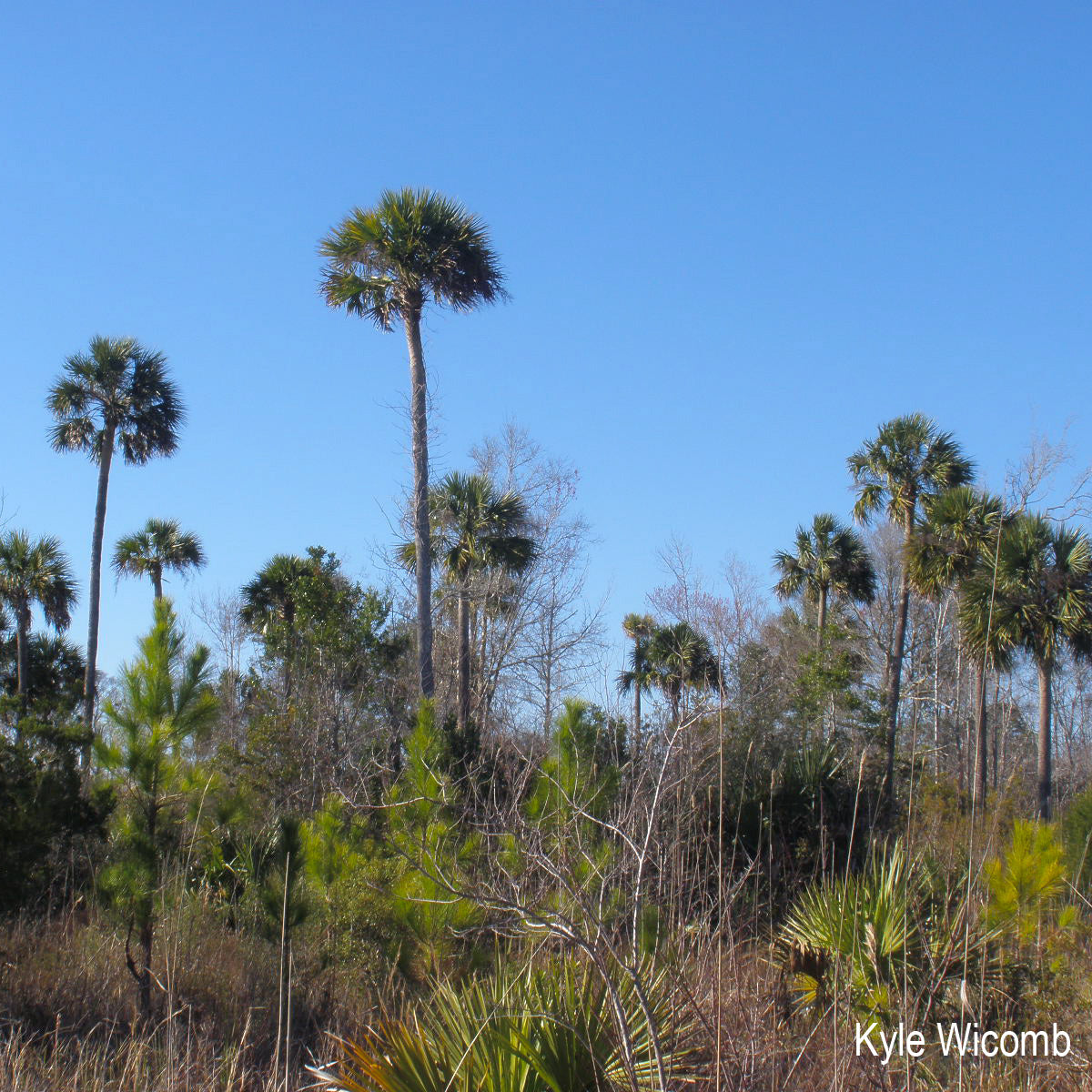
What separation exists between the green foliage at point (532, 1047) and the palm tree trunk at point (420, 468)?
39.4ft

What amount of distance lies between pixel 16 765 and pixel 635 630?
22.4 metres

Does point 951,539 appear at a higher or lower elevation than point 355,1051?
higher

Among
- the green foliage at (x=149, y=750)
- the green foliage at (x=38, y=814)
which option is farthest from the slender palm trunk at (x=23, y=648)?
the green foliage at (x=149, y=750)

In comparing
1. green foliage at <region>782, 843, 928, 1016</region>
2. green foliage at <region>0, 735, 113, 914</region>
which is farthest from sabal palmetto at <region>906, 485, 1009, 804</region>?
green foliage at <region>0, 735, 113, 914</region>

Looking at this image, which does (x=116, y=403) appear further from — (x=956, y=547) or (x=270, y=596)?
(x=956, y=547)

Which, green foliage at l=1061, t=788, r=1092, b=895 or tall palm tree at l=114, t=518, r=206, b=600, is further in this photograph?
tall palm tree at l=114, t=518, r=206, b=600

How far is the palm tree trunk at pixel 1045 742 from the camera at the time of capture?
17.5 metres

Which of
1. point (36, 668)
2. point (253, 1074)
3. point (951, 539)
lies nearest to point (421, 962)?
point (253, 1074)

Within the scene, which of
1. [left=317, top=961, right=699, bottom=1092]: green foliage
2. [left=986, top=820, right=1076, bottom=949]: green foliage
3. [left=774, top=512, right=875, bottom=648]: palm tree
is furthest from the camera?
[left=774, top=512, right=875, bottom=648]: palm tree

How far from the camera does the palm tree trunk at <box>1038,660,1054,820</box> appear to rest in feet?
57.5

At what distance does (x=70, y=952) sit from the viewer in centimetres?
840

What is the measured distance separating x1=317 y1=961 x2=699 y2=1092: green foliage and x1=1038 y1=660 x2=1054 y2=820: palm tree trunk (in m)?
15.2

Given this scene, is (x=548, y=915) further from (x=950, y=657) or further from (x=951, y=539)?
(x=950, y=657)

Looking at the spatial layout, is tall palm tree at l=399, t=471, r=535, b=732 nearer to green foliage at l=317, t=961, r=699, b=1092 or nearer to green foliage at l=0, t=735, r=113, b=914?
green foliage at l=0, t=735, r=113, b=914
